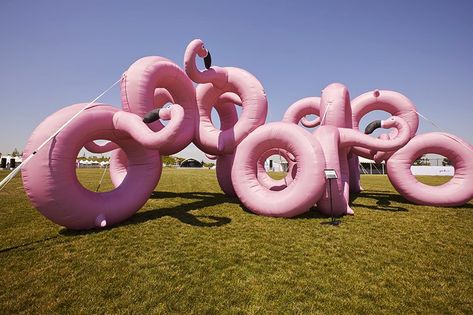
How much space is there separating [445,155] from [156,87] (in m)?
8.41

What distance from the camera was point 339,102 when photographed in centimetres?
716

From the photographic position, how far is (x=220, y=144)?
7.26 metres

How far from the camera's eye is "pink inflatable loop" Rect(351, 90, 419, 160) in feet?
27.4

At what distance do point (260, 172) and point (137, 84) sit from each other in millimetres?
5225

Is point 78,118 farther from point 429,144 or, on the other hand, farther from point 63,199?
point 429,144

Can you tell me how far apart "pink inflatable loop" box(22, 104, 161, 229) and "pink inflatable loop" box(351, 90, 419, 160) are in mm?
6929

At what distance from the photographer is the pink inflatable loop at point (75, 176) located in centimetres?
434

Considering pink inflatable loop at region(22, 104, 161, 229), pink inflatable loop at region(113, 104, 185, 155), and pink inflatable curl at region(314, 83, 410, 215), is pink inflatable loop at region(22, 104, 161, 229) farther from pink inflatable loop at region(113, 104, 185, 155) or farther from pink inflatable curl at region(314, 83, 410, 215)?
pink inflatable curl at region(314, 83, 410, 215)

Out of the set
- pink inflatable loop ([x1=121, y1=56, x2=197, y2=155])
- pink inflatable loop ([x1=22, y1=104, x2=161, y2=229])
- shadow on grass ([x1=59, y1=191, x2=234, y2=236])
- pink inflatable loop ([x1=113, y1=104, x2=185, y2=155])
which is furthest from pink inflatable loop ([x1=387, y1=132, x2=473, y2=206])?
pink inflatable loop ([x1=22, y1=104, x2=161, y2=229])

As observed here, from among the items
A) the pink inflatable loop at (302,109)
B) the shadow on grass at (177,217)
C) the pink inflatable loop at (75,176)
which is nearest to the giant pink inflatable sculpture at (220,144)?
the pink inflatable loop at (75,176)

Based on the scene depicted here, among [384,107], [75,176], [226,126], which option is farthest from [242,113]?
[384,107]

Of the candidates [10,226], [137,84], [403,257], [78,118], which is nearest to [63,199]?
[78,118]

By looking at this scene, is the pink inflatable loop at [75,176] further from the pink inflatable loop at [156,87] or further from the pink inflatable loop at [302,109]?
the pink inflatable loop at [302,109]

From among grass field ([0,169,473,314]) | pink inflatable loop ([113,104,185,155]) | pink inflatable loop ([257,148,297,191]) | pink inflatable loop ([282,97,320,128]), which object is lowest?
grass field ([0,169,473,314])
